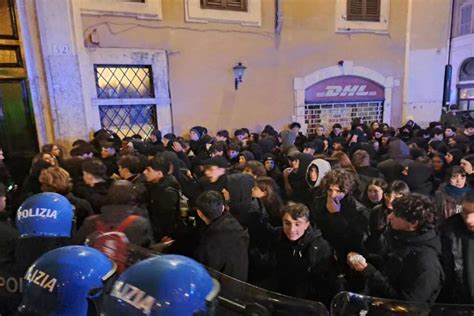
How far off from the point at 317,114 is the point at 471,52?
47.3 ft

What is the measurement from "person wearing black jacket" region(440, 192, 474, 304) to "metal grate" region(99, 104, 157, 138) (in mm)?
6915

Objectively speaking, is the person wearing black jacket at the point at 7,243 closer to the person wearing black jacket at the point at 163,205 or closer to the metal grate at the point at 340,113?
the person wearing black jacket at the point at 163,205

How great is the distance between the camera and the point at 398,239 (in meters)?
2.01

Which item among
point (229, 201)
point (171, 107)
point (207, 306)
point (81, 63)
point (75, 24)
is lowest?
point (229, 201)

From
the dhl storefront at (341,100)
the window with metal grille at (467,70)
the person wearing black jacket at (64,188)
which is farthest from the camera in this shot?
the window with metal grille at (467,70)

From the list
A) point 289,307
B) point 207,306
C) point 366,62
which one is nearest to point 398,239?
point 289,307

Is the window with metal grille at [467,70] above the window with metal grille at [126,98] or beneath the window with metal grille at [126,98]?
above

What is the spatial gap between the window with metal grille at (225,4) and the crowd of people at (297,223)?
5.34 metres

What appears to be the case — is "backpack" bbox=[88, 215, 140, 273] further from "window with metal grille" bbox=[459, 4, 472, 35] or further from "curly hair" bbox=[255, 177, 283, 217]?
"window with metal grille" bbox=[459, 4, 472, 35]

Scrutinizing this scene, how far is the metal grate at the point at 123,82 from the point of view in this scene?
7516mm

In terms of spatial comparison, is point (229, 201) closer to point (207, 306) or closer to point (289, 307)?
point (289, 307)

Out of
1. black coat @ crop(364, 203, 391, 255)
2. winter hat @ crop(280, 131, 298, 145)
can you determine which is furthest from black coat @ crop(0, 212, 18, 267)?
winter hat @ crop(280, 131, 298, 145)

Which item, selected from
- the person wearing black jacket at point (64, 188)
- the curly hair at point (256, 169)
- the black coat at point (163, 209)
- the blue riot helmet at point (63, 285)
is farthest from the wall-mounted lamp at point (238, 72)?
the blue riot helmet at point (63, 285)

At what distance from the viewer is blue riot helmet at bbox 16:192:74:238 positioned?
189 cm
